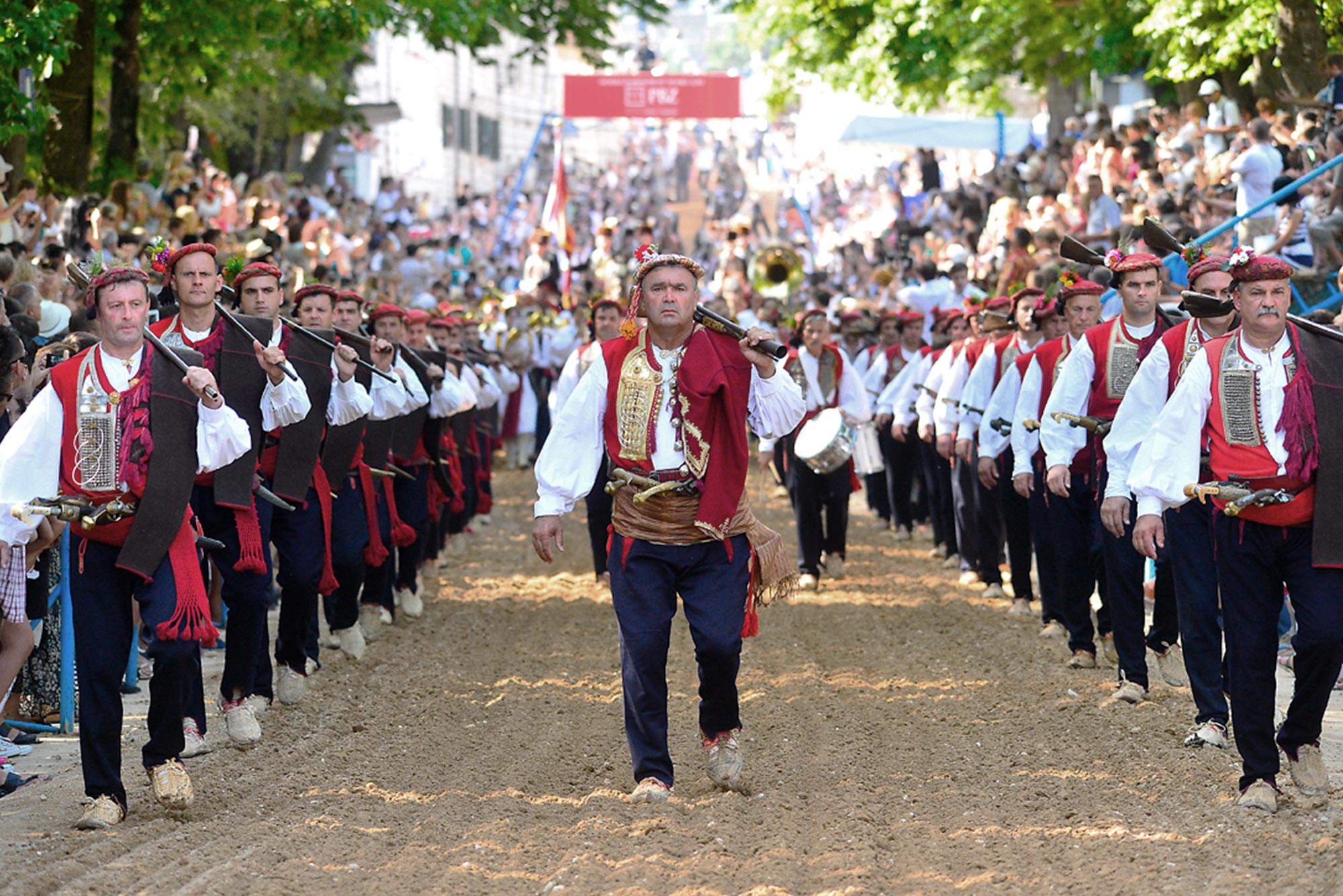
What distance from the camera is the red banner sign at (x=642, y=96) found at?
36031 millimetres

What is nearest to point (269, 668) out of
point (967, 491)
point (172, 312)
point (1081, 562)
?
point (172, 312)

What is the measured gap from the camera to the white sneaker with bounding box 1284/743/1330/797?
6.11 metres

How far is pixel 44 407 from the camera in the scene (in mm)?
5945

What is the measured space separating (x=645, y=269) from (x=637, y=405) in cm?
52

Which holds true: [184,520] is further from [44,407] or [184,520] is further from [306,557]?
[306,557]

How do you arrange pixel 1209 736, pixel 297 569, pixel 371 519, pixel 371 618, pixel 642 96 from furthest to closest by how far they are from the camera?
pixel 642 96 → pixel 371 618 → pixel 371 519 → pixel 297 569 → pixel 1209 736

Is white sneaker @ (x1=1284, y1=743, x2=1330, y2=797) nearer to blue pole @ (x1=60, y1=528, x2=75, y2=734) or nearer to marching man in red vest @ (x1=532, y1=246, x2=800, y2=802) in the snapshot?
marching man in red vest @ (x1=532, y1=246, x2=800, y2=802)

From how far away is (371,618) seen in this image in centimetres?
1066

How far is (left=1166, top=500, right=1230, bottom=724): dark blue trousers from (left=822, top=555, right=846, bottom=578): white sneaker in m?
5.76

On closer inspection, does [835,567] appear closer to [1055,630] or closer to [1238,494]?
[1055,630]

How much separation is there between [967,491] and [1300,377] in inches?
239

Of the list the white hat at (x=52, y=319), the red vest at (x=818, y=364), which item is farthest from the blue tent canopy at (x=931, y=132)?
the white hat at (x=52, y=319)

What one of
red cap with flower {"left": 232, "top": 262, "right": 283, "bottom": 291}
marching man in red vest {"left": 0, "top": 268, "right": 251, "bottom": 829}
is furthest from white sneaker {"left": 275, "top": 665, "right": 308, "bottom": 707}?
marching man in red vest {"left": 0, "top": 268, "right": 251, "bottom": 829}

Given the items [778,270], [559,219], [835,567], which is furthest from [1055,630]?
[559,219]
